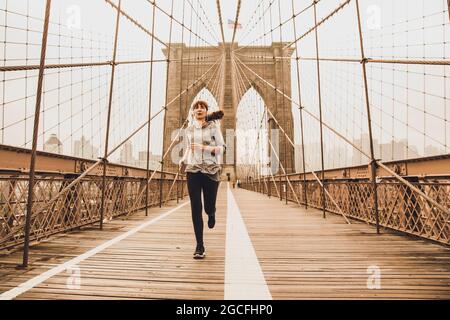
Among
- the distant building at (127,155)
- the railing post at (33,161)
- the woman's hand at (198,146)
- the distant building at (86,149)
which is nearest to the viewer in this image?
the railing post at (33,161)

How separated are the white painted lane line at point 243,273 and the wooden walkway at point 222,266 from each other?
0.01 m

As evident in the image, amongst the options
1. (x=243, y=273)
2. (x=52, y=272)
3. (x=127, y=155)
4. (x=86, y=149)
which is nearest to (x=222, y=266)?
(x=243, y=273)

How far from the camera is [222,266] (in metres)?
2.03

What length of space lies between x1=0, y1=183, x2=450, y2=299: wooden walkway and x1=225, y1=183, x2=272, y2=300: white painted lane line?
1 cm

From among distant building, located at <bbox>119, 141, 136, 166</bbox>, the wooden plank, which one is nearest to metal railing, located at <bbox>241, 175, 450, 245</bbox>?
the wooden plank

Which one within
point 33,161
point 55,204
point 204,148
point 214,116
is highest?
point 214,116

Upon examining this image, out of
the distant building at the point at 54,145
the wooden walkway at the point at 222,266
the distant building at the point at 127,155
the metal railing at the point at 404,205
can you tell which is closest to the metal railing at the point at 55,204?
the wooden walkway at the point at 222,266

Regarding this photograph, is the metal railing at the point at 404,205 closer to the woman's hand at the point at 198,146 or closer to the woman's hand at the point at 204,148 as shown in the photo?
the woman's hand at the point at 204,148

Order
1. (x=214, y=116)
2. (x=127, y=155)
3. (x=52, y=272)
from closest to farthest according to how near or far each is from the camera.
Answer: (x=52, y=272), (x=214, y=116), (x=127, y=155)

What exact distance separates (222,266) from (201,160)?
2.58ft

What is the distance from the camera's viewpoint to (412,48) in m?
7.18

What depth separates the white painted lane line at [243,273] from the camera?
152cm

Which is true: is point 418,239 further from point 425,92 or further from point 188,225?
point 425,92

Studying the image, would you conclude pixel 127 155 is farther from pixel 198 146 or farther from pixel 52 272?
pixel 52 272
